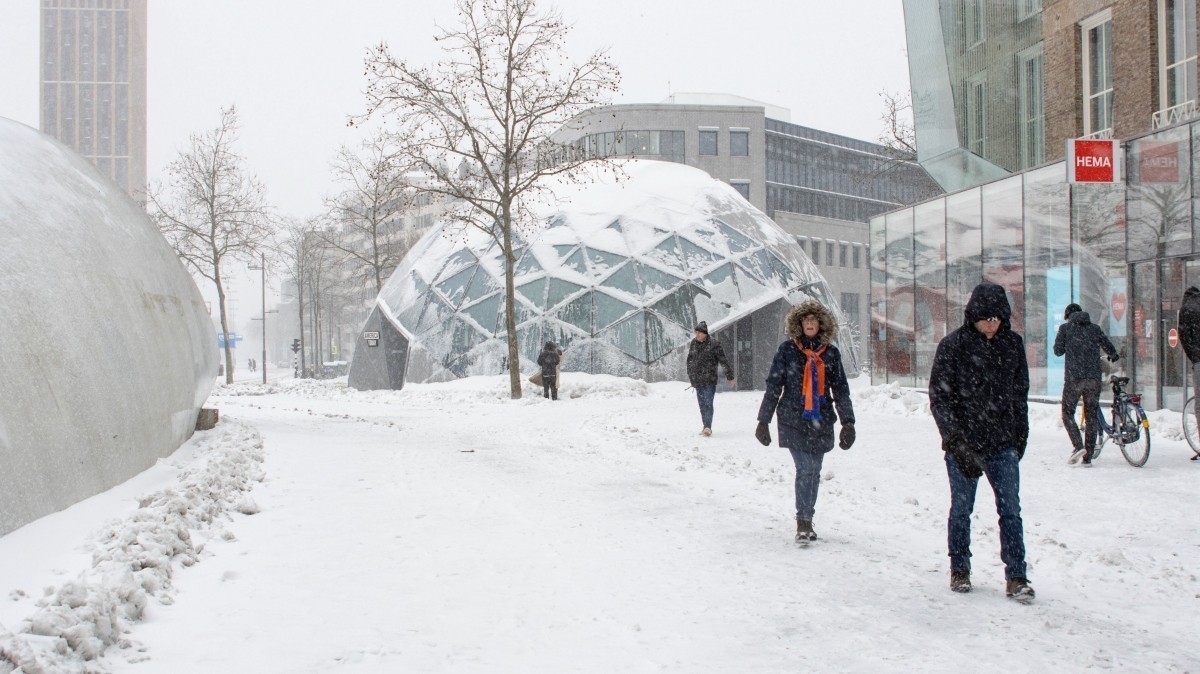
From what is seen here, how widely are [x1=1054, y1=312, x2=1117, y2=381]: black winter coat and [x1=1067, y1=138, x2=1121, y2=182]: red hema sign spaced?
17.9 feet

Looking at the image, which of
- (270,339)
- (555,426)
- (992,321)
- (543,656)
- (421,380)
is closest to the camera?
(543,656)

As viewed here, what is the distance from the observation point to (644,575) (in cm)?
546

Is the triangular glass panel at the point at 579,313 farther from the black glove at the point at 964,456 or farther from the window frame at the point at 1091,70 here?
the black glove at the point at 964,456

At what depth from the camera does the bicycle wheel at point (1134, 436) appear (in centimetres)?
979

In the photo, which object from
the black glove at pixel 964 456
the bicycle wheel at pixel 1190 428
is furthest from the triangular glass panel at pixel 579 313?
the black glove at pixel 964 456

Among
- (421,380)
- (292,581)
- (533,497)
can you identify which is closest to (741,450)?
(533,497)

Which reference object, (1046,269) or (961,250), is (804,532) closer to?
(1046,269)

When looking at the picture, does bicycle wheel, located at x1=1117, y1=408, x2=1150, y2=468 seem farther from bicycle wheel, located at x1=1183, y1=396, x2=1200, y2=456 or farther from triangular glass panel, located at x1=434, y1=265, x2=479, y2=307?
triangular glass panel, located at x1=434, y1=265, x2=479, y2=307

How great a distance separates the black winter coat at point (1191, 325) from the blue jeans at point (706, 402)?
6.03 metres

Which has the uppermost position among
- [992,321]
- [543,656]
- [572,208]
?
[572,208]

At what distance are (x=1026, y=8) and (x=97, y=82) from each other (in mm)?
120266

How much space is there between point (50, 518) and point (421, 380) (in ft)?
73.3

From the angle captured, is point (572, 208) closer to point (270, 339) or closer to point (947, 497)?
point (947, 497)

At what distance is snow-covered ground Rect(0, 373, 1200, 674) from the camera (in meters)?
4.06
